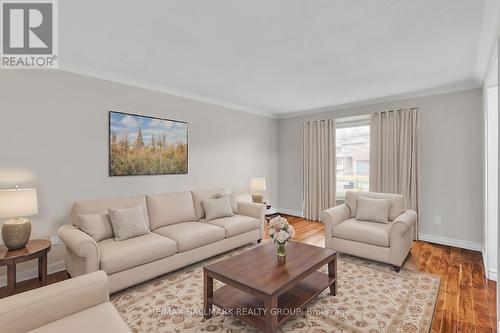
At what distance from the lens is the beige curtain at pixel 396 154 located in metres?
4.43

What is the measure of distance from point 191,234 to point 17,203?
175 centimetres

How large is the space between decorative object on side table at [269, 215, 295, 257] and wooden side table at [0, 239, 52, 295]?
226 centimetres

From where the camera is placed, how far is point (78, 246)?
242cm

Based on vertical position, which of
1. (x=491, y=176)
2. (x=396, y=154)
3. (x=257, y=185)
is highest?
(x=396, y=154)

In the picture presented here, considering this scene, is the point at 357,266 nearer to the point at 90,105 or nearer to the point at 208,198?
the point at 208,198

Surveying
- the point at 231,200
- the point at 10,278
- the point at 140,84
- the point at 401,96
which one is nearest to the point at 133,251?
the point at 10,278

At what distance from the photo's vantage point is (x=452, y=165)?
412 centimetres

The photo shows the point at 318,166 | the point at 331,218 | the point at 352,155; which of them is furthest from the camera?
the point at 318,166

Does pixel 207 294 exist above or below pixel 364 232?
below

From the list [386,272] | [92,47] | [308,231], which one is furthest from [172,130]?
[386,272]

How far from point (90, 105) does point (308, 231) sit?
4.12m

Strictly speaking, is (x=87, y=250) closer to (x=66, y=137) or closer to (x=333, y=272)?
(x=66, y=137)

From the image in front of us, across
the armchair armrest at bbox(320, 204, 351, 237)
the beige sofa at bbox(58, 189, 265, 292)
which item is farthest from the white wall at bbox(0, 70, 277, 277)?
the armchair armrest at bbox(320, 204, 351, 237)

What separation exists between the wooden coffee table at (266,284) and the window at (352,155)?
10.9ft
